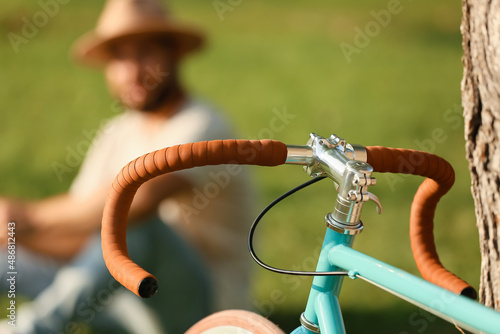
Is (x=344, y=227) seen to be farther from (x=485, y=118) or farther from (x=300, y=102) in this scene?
(x=300, y=102)

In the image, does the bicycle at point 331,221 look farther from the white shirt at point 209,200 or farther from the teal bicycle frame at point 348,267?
the white shirt at point 209,200

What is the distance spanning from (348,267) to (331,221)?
0.08 m

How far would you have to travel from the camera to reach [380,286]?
847mm

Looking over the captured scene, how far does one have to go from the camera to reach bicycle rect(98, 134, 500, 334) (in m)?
0.79

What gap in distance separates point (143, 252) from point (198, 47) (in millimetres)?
962

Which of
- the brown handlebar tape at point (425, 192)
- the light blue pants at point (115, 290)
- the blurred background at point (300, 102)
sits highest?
the brown handlebar tape at point (425, 192)

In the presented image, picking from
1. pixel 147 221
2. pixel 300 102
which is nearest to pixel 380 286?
pixel 147 221

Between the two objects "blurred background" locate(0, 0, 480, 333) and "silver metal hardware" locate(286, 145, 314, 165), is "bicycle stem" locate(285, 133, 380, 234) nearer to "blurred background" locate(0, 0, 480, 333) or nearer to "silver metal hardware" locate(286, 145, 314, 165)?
"silver metal hardware" locate(286, 145, 314, 165)

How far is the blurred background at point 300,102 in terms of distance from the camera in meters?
2.96

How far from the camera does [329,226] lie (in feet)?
3.05

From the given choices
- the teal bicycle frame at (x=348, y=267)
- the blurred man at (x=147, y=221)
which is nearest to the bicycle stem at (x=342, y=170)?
the teal bicycle frame at (x=348, y=267)

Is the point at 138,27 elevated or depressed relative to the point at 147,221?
elevated

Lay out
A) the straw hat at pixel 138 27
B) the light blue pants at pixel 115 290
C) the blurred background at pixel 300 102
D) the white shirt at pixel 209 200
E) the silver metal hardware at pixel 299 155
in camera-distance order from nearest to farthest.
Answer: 1. the silver metal hardware at pixel 299 155
2. the light blue pants at pixel 115 290
3. the white shirt at pixel 209 200
4. the straw hat at pixel 138 27
5. the blurred background at pixel 300 102

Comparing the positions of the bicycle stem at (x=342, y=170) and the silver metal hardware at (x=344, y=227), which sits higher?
the bicycle stem at (x=342, y=170)
